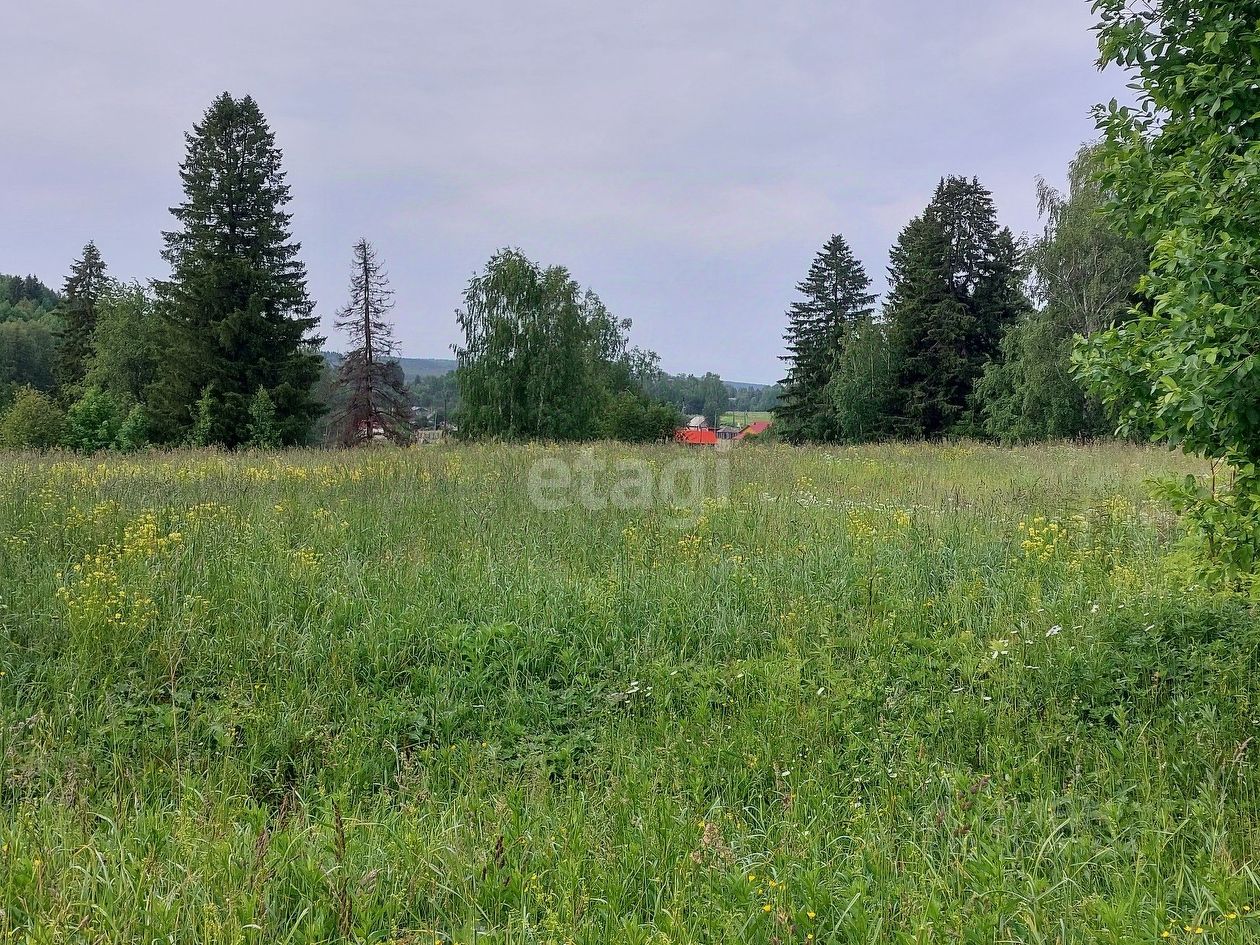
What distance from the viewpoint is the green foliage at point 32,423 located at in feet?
105

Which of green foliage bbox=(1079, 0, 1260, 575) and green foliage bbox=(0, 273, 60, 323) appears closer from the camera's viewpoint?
green foliage bbox=(1079, 0, 1260, 575)

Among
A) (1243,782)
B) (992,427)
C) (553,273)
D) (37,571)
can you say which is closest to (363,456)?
(37,571)

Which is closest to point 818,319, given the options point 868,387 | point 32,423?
point 868,387

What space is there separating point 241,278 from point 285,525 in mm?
27930

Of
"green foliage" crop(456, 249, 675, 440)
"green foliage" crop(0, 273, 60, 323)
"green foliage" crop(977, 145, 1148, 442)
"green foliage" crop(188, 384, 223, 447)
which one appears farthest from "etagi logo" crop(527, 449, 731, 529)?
"green foliage" crop(0, 273, 60, 323)

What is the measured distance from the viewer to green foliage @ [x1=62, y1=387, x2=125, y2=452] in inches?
1156

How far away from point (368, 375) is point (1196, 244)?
36.7 metres

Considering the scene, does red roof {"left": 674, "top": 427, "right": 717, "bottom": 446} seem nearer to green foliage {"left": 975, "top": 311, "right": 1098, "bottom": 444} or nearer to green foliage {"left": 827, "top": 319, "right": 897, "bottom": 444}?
green foliage {"left": 827, "top": 319, "right": 897, "bottom": 444}

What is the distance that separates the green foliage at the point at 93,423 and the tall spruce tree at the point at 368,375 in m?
9.08

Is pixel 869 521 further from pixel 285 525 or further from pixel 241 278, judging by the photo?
pixel 241 278

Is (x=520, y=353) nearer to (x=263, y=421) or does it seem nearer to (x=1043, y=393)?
(x=263, y=421)

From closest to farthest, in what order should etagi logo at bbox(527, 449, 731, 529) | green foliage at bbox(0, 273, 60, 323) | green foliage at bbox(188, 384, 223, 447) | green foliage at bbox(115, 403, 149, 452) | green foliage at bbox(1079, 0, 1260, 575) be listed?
green foliage at bbox(1079, 0, 1260, 575) → etagi logo at bbox(527, 449, 731, 529) → green foliage at bbox(188, 384, 223, 447) → green foliage at bbox(115, 403, 149, 452) → green foliage at bbox(0, 273, 60, 323)

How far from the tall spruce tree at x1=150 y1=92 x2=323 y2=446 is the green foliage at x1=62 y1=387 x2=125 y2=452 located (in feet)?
7.34

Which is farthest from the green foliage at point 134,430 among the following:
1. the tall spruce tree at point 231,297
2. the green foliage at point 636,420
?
the green foliage at point 636,420
